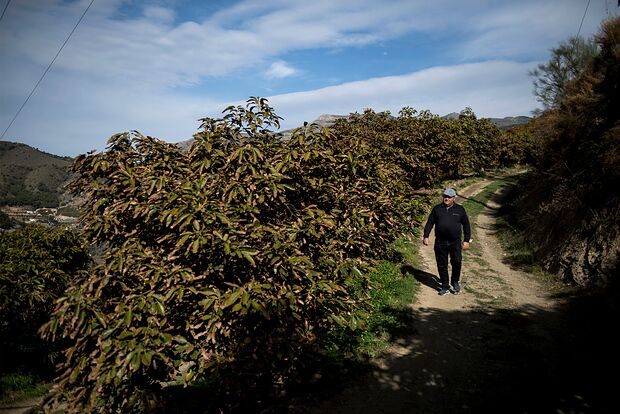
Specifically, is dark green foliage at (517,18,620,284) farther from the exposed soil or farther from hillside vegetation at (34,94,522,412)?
hillside vegetation at (34,94,522,412)

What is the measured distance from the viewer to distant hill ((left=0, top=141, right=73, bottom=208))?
96681 millimetres

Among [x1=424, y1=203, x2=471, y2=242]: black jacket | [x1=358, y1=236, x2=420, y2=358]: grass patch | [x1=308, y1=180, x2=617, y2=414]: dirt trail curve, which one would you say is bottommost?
[x1=308, y1=180, x2=617, y2=414]: dirt trail curve

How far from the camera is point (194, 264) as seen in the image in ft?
11.9

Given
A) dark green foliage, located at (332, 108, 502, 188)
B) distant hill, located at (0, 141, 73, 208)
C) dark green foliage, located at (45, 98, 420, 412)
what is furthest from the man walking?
distant hill, located at (0, 141, 73, 208)

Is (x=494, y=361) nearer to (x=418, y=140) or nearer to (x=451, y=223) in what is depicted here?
(x=451, y=223)

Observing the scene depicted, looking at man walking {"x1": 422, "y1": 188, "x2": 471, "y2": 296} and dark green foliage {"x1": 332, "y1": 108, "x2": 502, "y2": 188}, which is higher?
dark green foliage {"x1": 332, "y1": 108, "x2": 502, "y2": 188}

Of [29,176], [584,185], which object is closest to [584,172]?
[584,185]

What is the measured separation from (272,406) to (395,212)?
4.03m

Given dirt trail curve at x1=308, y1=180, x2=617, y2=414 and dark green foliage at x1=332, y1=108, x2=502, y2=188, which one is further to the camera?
dark green foliage at x1=332, y1=108, x2=502, y2=188

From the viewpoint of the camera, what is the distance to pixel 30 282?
8102mm

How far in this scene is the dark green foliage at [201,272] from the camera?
3070 mm

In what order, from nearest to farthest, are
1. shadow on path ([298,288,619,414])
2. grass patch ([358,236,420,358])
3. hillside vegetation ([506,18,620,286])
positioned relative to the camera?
shadow on path ([298,288,619,414]) < grass patch ([358,236,420,358]) < hillside vegetation ([506,18,620,286])

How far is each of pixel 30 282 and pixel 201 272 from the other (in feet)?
23.0

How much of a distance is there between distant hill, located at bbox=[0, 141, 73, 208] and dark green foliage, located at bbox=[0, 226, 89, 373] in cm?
9782
